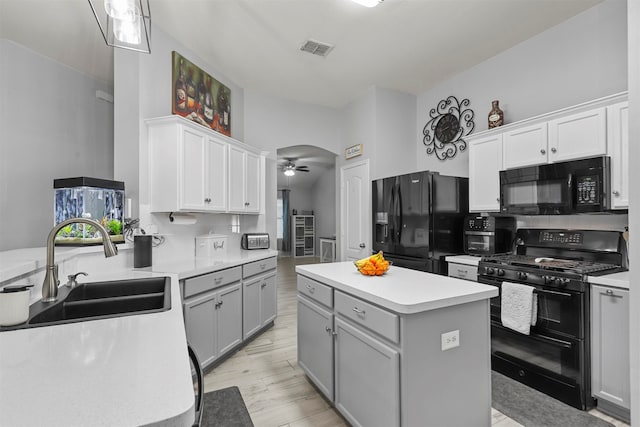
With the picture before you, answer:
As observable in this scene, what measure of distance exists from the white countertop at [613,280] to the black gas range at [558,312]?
42 mm

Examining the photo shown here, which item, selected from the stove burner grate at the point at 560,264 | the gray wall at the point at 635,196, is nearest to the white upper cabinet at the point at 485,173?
the stove burner grate at the point at 560,264

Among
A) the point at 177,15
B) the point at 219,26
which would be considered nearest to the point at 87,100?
the point at 177,15

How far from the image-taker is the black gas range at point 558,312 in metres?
2.08

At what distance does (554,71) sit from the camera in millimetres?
2982

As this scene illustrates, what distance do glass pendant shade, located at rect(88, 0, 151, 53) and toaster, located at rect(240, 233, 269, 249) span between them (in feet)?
8.33

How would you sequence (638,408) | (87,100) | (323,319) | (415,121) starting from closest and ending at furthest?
1. (638,408)
2. (323,319)
3. (87,100)
4. (415,121)

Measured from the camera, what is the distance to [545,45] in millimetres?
3043

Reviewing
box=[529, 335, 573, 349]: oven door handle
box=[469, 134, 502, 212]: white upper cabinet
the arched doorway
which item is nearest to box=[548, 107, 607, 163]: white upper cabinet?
box=[469, 134, 502, 212]: white upper cabinet

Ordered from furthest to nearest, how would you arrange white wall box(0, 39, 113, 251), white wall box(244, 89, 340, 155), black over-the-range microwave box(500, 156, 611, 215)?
white wall box(244, 89, 340, 155), white wall box(0, 39, 113, 251), black over-the-range microwave box(500, 156, 611, 215)

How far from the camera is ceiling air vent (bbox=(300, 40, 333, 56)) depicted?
10.6 feet

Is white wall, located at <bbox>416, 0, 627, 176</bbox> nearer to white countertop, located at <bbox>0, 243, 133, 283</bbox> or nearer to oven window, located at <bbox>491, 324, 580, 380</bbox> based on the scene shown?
oven window, located at <bbox>491, 324, 580, 380</bbox>

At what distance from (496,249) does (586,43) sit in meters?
1.99

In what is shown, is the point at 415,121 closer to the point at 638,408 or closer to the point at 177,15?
the point at 177,15

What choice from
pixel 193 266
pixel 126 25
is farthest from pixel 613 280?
pixel 126 25
